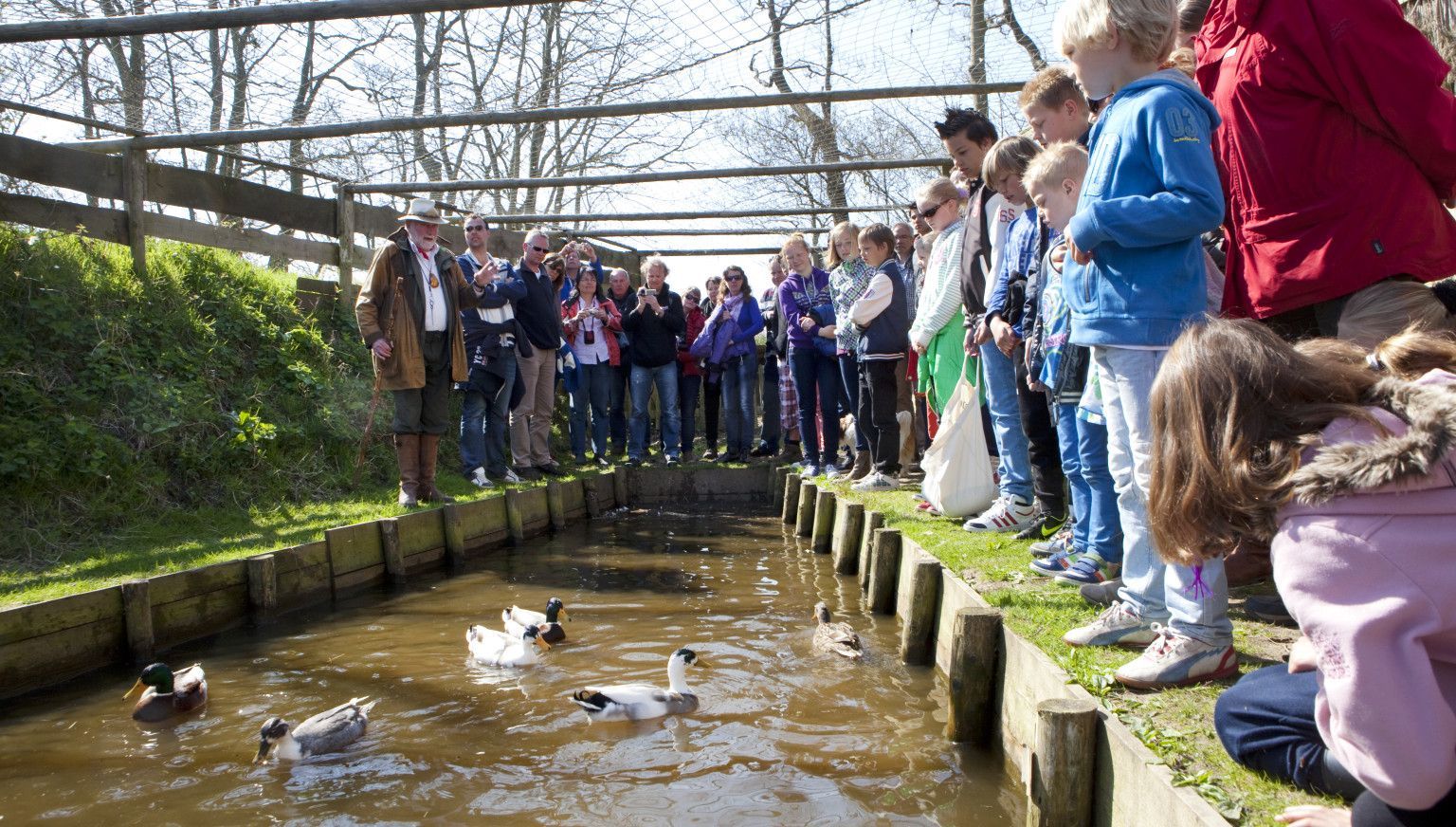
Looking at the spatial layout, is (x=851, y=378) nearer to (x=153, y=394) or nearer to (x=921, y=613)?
(x=921, y=613)

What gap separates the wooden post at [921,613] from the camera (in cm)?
534

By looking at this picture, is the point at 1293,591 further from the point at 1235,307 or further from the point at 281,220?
the point at 281,220

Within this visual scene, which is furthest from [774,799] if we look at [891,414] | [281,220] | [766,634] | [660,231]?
[660,231]

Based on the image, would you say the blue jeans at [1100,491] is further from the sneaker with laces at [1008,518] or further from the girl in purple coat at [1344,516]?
the girl in purple coat at [1344,516]

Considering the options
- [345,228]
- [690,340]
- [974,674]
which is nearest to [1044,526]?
[974,674]

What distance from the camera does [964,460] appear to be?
698cm

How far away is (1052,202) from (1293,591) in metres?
2.80

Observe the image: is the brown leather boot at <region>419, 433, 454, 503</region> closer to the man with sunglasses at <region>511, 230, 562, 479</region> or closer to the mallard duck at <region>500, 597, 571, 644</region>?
the man with sunglasses at <region>511, 230, 562, 479</region>

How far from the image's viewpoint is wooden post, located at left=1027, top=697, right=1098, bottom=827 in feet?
10.1

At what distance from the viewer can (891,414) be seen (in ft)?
29.7

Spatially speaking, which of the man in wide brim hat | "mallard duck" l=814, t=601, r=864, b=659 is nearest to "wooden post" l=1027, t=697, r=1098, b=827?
"mallard duck" l=814, t=601, r=864, b=659

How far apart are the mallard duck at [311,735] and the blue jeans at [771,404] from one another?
9327 millimetres

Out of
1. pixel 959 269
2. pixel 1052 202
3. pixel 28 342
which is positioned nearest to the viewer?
pixel 1052 202

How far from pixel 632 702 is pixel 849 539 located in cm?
354
